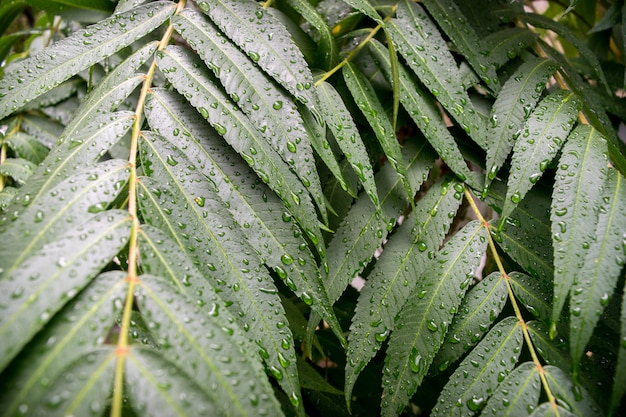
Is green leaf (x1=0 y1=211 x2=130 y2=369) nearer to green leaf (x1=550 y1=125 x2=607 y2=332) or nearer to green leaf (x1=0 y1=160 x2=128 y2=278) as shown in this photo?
green leaf (x1=0 y1=160 x2=128 y2=278)

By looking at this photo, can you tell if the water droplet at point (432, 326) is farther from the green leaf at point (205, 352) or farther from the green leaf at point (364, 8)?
the green leaf at point (364, 8)

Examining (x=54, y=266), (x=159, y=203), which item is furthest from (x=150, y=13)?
(x=54, y=266)

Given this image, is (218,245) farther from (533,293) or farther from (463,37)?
(463,37)

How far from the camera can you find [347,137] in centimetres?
64

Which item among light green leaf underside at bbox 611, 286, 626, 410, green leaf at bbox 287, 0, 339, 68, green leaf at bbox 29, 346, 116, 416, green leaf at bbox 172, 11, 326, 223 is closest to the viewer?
green leaf at bbox 29, 346, 116, 416

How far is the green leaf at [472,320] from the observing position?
2.03 feet

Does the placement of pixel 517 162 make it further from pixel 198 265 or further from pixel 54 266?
pixel 54 266

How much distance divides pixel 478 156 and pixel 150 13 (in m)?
0.59

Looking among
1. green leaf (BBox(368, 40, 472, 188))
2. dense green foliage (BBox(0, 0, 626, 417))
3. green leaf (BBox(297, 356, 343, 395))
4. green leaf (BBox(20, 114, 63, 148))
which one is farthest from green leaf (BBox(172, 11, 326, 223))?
green leaf (BBox(20, 114, 63, 148))

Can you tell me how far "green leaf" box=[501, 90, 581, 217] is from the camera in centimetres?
61

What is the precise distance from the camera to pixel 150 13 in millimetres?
692

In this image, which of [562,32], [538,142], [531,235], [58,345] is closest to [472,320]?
[531,235]

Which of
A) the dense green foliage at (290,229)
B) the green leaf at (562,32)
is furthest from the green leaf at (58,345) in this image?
the green leaf at (562,32)

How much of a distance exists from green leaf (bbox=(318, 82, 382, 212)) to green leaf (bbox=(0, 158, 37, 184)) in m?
0.58
